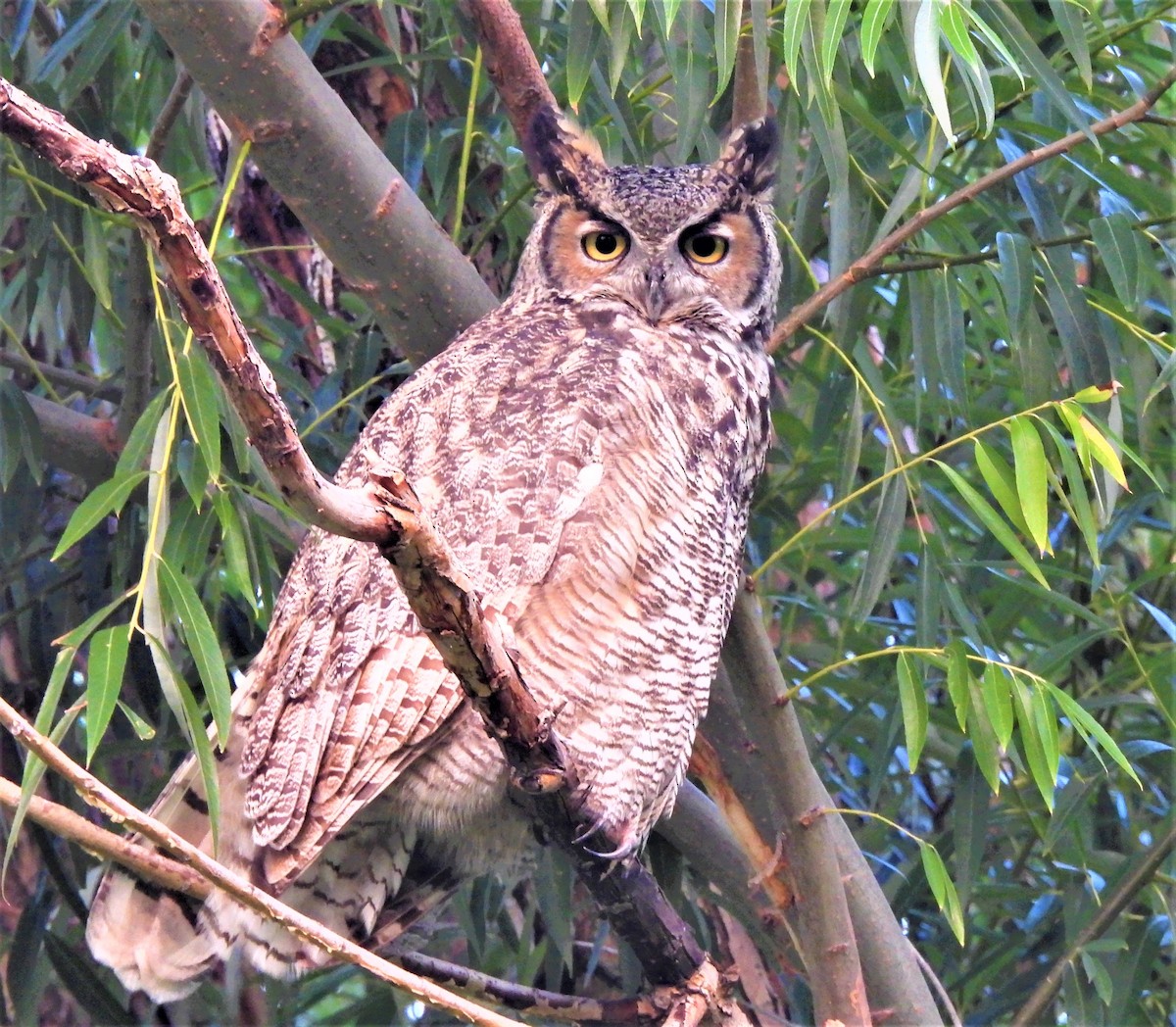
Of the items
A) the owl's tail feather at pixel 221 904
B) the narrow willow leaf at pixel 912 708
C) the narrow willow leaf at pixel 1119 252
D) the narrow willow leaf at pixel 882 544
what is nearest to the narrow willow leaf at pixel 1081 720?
the narrow willow leaf at pixel 912 708

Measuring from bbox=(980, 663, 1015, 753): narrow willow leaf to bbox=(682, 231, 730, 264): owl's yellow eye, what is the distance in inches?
25.2

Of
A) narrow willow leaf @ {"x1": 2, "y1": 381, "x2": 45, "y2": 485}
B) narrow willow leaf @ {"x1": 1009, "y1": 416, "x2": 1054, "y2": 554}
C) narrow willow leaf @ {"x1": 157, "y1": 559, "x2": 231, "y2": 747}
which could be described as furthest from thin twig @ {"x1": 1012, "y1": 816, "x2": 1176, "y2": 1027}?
narrow willow leaf @ {"x1": 2, "y1": 381, "x2": 45, "y2": 485}

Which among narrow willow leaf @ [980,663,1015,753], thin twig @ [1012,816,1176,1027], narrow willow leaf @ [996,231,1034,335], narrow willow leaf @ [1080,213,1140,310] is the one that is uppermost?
narrow willow leaf @ [996,231,1034,335]

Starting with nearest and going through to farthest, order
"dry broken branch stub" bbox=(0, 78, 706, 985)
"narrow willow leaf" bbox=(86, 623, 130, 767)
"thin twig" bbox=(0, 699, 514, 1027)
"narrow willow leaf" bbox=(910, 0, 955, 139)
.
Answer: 1. "dry broken branch stub" bbox=(0, 78, 706, 985)
2. "thin twig" bbox=(0, 699, 514, 1027)
3. "narrow willow leaf" bbox=(910, 0, 955, 139)
4. "narrow willow leaf" bbox=(86, 623, 130, 767)

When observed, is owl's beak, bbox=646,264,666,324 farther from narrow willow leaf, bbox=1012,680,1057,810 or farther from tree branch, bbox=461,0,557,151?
narrow willow leaf, bbox=1012,680,1057,810

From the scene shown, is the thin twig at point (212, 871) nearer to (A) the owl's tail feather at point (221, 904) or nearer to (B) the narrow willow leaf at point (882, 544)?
(A) the owl's tail feather at point (221, 904)

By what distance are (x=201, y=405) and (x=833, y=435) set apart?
1.20m

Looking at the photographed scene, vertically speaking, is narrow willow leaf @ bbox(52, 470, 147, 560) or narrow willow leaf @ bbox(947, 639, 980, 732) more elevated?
narrow willow leaf @ bbox(52, 470, 147, 560)

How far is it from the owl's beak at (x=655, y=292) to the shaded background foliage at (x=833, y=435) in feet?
0.64

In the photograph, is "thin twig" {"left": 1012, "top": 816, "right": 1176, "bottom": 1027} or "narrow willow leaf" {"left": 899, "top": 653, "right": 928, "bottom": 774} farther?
"thin twig" {"left": 1012, "top": 816, "right": 1176, "bottom": 1027}

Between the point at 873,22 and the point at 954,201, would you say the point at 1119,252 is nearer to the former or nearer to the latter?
the point at 954,201

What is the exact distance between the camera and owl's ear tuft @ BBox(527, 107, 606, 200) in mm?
1755

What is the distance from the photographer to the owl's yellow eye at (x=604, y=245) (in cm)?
175

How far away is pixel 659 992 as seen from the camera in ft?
4.88
